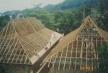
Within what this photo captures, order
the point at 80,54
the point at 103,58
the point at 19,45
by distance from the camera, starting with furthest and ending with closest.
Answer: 1. the point at 19,45
2. the point at 80,54
3. the point at 103,58

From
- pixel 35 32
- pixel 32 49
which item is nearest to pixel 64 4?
pixel 35 32

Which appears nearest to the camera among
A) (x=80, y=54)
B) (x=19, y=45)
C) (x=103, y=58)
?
(x=103, y=58)

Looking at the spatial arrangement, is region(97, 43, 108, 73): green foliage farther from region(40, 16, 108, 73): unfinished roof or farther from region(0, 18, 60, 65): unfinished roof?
region(0, 18, 60, 65): unfinished roof

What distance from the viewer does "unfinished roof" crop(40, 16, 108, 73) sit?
82.0ft

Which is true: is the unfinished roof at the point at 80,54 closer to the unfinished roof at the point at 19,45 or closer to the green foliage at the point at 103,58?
the green foliage at the point at 103,58

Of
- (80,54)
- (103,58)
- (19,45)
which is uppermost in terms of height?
(19,45)

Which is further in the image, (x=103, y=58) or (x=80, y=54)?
(x=80, y=54)

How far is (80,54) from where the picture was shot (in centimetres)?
2567

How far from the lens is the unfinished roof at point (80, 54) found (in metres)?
25.0

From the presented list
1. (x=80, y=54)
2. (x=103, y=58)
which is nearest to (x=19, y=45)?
(x=80, y=54)

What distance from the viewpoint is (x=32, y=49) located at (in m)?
31.9

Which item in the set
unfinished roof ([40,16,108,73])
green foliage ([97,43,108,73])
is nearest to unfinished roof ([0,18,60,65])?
unfinished roof ([40,16,108,73])

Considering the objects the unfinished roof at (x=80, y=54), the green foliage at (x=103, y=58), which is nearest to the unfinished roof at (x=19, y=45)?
the unfinished roof at (x=80, y=54)

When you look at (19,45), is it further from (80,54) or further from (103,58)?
(103,58)
